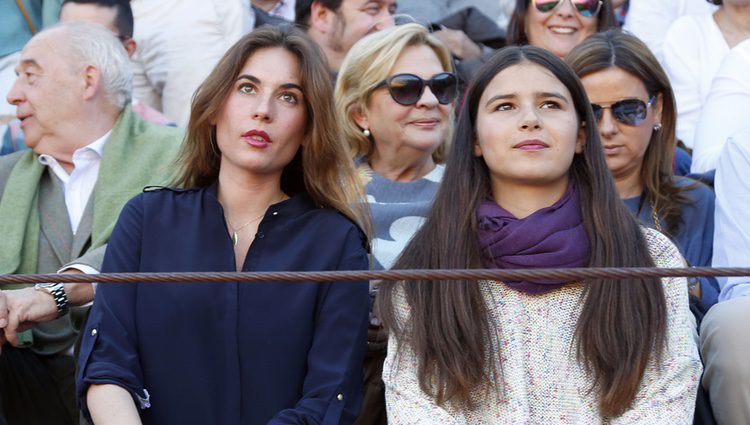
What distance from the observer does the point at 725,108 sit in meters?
4.46

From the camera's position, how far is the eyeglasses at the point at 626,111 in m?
3.94

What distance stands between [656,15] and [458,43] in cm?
86

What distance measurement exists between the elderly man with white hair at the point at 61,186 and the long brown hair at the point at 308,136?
1.63 ft

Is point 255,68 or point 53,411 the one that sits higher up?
point 255,68

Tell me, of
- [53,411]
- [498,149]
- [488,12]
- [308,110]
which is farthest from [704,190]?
[488,12]

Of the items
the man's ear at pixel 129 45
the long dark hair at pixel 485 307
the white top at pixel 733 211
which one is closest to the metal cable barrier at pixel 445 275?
the long dark hair at pixel 485 307

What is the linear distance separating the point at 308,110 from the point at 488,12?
299 centimetres

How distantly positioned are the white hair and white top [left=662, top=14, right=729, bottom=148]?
6.78 ft

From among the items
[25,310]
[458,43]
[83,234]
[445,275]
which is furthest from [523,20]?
[445,275]

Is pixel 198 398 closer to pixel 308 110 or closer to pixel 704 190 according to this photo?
pixel 308 110

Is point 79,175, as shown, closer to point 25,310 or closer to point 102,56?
point 102,56

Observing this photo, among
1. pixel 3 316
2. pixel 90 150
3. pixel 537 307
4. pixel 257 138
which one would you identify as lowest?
pixel 3 316

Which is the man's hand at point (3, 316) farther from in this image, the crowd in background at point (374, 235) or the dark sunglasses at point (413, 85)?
the dark sunglasses at point (413, 85)

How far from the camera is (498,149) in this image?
3.23 m
